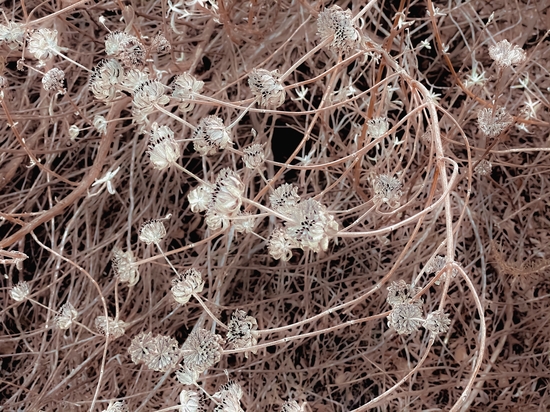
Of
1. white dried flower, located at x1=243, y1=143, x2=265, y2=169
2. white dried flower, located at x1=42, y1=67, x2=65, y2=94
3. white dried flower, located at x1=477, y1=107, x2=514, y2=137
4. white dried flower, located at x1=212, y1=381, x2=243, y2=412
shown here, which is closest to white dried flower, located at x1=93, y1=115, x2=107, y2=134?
white dried flower, located at x1=42, y1=67, x2=65, y2=94

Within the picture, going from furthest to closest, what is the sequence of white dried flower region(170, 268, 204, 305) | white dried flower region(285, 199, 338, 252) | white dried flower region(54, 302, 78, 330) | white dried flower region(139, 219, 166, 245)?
white dried flower region(54, 302, 78, 330), white dried flower region(139, 219, 166, 245), white dried flower region(170, 268, 204, 305), white dried flower region(285, 199, 338, 252)

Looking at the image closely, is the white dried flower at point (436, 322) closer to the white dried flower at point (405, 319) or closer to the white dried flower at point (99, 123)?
the white dried flower at point (405, 319)

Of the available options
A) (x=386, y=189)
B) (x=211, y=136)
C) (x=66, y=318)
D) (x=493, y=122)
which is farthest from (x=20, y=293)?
(x=493, y=122)

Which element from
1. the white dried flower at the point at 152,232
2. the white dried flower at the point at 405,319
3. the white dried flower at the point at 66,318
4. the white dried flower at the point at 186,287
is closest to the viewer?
the white dried flower at the point at 405,319

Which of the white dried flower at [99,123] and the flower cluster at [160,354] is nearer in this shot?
the flower cluster at [160,354]

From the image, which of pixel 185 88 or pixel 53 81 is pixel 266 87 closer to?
pixel 185 88

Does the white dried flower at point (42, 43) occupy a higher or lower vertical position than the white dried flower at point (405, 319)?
higher

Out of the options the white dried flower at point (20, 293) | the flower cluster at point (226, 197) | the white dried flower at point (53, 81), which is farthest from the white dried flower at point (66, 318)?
the flower cluster at point (226, 197)

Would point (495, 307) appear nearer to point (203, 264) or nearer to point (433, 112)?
point (203, 264)

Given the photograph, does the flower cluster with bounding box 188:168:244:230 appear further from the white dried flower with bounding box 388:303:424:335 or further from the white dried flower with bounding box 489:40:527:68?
the white dried flower with bounding box 489:40:527:68
